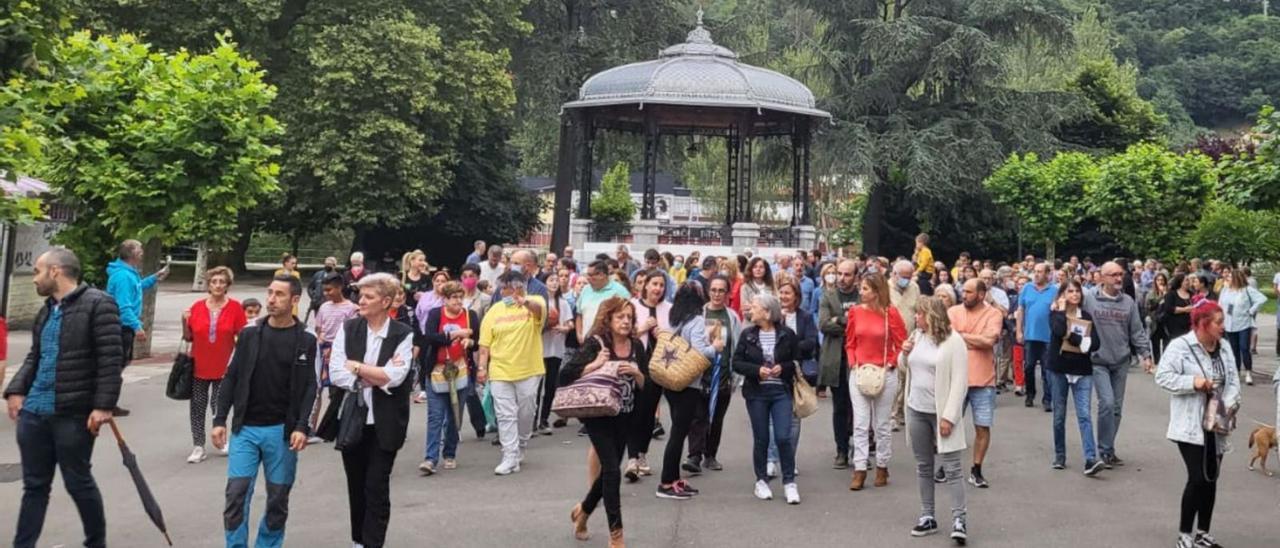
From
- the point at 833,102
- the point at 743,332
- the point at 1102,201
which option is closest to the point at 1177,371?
the point at 743,332

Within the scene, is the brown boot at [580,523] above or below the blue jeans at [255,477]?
below

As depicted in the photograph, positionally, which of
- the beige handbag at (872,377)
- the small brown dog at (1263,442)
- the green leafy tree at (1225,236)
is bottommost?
the small brown dog at (1263,442)

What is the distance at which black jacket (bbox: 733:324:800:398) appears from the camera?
27.0 ft

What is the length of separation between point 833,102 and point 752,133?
33.6ft

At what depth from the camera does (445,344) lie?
31.0 feet

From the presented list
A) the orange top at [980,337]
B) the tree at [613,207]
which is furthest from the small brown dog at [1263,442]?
the tree at [613,207]

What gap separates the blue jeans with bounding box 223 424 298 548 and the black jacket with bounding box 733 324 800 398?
128 inches

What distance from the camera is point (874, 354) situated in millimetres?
8766

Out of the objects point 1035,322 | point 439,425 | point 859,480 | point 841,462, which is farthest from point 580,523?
point 1035,322

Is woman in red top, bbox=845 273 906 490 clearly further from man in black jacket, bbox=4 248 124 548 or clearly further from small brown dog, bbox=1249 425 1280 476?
man in black jacket, bbox=4 248 124 548

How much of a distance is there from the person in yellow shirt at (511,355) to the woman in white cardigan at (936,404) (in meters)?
3.02

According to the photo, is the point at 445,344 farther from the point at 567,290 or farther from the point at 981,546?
the point at 981,546

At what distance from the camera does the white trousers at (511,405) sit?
909 centimetres

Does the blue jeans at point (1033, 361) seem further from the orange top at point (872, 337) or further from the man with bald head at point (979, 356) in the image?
the orange top at point (872, 337)
